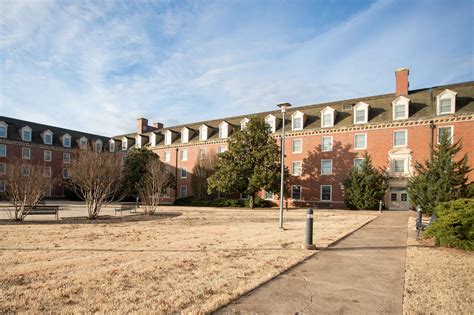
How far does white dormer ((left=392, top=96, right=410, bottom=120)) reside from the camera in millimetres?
29530

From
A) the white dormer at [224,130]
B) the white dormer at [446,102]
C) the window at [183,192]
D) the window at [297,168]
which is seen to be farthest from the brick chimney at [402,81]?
the window at [183,192]

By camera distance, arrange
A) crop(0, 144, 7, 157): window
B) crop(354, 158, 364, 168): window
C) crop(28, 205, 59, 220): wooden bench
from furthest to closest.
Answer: crop(0, 144, 7, 157): window
crop(354, 158, 364, 168): window
crop(28, 205, 59, 220): wooden bench

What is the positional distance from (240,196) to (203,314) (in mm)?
34625

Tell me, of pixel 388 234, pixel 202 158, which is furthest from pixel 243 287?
pixel 202 158

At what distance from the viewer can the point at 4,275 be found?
612 cm

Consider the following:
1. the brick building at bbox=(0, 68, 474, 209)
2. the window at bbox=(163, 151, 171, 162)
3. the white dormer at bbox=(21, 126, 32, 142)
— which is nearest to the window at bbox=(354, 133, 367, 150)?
the brick building at bbox=(0, 68, 474, 209)

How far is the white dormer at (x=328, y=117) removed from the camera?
3366cm

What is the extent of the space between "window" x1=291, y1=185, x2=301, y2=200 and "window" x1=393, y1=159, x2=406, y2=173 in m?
10.1

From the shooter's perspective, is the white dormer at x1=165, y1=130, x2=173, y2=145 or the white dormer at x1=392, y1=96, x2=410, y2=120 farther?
the white dormer at x1=165, y1=130, x2=173, y2=145

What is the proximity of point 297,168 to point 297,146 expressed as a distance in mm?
2563

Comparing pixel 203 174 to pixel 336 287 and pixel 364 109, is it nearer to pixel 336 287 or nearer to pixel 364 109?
pixel 364 109

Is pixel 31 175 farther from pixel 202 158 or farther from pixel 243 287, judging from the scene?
pixel 202 158

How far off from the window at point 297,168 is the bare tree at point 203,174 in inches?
384

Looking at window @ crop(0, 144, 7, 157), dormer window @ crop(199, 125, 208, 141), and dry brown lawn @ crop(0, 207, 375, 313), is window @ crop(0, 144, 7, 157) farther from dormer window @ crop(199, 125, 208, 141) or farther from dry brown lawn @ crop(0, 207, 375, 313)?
dry brown lawn @ crop(0, 207, 375, 313)
